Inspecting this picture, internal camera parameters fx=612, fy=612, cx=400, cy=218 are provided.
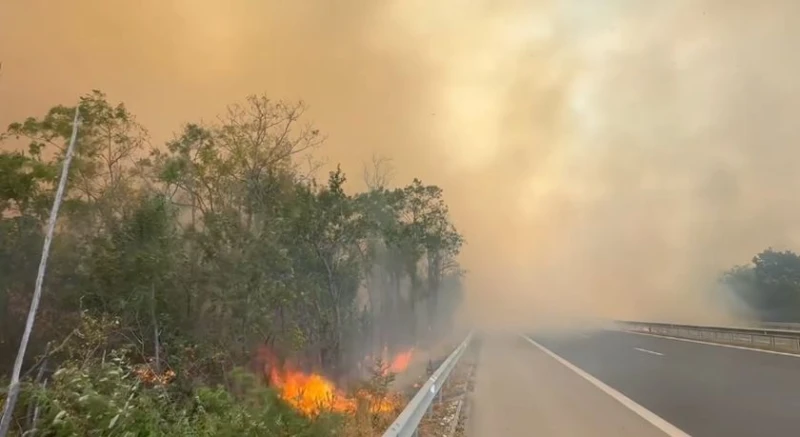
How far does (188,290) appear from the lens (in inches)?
668

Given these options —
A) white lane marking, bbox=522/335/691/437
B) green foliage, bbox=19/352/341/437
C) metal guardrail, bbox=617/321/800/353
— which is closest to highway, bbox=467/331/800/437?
white lane marking, bbox=522/335/691/437

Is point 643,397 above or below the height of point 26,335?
below

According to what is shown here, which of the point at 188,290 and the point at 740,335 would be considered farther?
the point at 740,335

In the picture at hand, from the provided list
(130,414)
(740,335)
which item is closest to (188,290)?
(130,414)

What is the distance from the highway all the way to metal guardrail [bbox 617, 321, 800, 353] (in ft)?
9.52

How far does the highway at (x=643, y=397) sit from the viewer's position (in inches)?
343

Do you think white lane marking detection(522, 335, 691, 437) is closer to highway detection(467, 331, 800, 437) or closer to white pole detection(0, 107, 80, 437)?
highway detection(467, 331, 800, 437)

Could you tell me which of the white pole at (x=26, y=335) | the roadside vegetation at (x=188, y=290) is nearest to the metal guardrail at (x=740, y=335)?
the roadside vegetation at (x=188, y=290)

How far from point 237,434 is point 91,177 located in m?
15.7

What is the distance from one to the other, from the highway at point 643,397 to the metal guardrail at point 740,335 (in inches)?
114

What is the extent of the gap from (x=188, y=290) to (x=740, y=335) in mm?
24702

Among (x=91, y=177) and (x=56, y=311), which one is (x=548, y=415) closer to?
(x=56, y=311)

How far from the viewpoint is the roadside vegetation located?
8.95 metres

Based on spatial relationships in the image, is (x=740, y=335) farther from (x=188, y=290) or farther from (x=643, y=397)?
(x=188, y=290)
